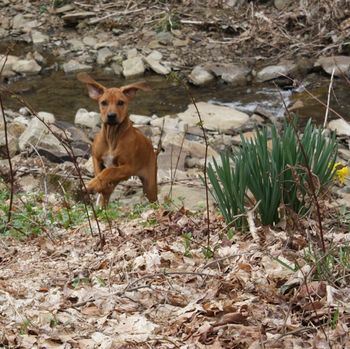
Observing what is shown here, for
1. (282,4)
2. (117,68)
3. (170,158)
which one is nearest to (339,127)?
(170,158)

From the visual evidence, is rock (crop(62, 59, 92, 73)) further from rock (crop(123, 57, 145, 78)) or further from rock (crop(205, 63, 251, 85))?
rock (crop(205, 63, 251, 85))

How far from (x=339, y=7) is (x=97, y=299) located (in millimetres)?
13613

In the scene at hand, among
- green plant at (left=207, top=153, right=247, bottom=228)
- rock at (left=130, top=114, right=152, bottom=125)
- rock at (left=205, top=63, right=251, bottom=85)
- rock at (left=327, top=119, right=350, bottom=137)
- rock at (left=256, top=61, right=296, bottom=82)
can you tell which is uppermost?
green plant at (left=207, top=153, right=247, bottom=228)

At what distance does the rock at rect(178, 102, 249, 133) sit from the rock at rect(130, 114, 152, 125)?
0.52 meters

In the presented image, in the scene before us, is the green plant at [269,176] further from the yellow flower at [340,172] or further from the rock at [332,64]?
the rock at [332,64]

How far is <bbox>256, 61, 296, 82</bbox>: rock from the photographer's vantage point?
15273 millimetres

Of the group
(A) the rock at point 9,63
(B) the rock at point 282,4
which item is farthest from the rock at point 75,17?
(B) the rock at point 282,4

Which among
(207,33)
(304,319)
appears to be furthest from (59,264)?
(207,33)

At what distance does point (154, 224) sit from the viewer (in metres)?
5.72

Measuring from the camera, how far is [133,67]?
16109 millimetres

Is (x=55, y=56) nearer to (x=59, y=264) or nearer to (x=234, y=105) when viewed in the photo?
(x=234, y=105)

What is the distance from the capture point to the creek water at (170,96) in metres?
13.8

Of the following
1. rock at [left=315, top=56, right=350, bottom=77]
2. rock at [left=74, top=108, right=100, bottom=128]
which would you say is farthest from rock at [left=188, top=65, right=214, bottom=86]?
rock at [left=74, top=108, right=100, bottom=128]

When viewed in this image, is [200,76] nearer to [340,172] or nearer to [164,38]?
[164,38]
